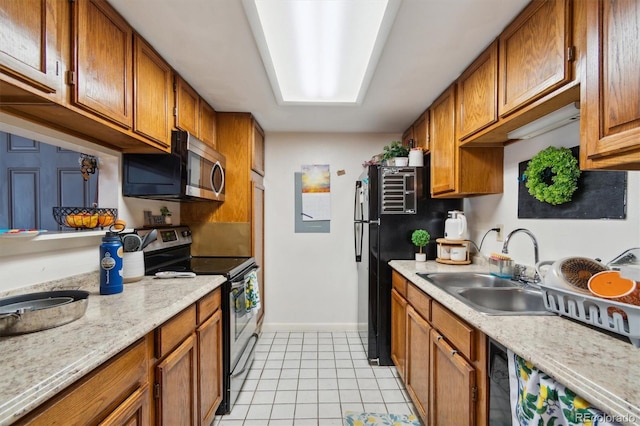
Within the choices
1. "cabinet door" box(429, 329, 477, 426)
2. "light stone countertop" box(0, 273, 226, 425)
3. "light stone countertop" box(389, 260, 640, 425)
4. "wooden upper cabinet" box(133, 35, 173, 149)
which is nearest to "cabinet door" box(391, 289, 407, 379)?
"cabinet door" box(429, 329, 477, 426)

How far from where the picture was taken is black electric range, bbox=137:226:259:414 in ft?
5.73

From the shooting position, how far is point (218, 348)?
5.48 ft

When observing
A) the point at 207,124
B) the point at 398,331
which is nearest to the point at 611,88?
the point at 398,331

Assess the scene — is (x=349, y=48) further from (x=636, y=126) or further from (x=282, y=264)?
(x=282, y=264)

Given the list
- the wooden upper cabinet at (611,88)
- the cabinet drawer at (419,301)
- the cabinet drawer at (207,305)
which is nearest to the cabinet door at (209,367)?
the cabinet drawer at (207,305)

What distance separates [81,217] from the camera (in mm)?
1404

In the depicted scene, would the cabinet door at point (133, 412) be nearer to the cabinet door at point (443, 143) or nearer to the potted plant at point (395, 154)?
the cabinet door at point (443, 143)

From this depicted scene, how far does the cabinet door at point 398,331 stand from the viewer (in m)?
1.97

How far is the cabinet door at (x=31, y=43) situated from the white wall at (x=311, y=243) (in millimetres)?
2130

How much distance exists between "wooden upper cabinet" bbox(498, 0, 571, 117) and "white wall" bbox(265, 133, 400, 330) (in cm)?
174

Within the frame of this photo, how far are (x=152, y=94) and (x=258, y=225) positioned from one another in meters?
1.47

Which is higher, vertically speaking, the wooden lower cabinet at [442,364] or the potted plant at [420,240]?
the potted plant at [420,240]

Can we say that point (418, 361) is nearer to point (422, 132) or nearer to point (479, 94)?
point (479, 94)

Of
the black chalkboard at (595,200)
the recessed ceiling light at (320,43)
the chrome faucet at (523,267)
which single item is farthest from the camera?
the chrome faucet at (523,267)
